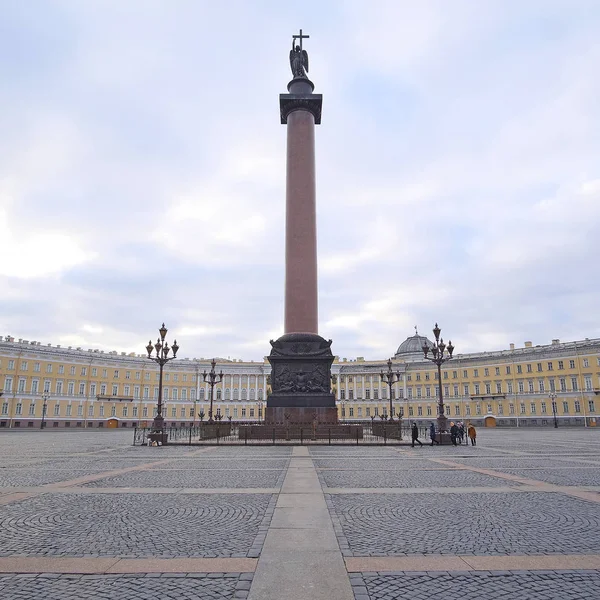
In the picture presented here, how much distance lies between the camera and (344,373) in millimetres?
106875

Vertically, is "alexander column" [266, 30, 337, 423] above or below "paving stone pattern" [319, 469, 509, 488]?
above

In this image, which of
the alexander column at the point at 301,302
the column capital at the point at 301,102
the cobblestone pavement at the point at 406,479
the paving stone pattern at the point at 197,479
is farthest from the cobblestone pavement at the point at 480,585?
the column capital at the point at 301,102

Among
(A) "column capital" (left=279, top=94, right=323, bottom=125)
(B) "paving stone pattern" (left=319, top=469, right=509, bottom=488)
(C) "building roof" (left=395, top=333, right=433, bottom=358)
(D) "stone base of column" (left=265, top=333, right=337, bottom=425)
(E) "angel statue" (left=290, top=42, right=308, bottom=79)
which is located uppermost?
(E) "angel statue" (left=290, top=42, right=308, bottom=79)

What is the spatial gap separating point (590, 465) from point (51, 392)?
83221 mm

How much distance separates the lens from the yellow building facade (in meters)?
75.9

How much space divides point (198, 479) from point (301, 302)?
1893 cm

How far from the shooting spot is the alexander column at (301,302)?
28.5 meters

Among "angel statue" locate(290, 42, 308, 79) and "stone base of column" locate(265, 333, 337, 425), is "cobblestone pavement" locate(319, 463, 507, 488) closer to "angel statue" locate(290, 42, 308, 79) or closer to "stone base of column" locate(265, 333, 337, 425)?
"stone base of column" locate(265, 333, 337, 425)

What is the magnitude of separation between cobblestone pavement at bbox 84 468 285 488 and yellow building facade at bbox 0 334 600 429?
50852mm

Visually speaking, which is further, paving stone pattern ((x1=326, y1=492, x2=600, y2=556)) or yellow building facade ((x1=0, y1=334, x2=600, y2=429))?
yellow building facade ((x1=0, y1=334, x2=600, y2=429))

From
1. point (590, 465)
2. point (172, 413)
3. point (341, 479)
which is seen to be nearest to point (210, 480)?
point (341, 479)

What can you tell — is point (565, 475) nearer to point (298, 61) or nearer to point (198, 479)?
point (198, 479)

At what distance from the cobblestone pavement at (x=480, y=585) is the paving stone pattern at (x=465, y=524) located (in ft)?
2.46

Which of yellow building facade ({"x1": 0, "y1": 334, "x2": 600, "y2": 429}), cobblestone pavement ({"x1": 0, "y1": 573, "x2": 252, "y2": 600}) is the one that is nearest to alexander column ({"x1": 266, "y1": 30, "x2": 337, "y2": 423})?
cobblestone pavement ({"x1": 0, "y1": 573, "x2": 252, "y2": 600})
